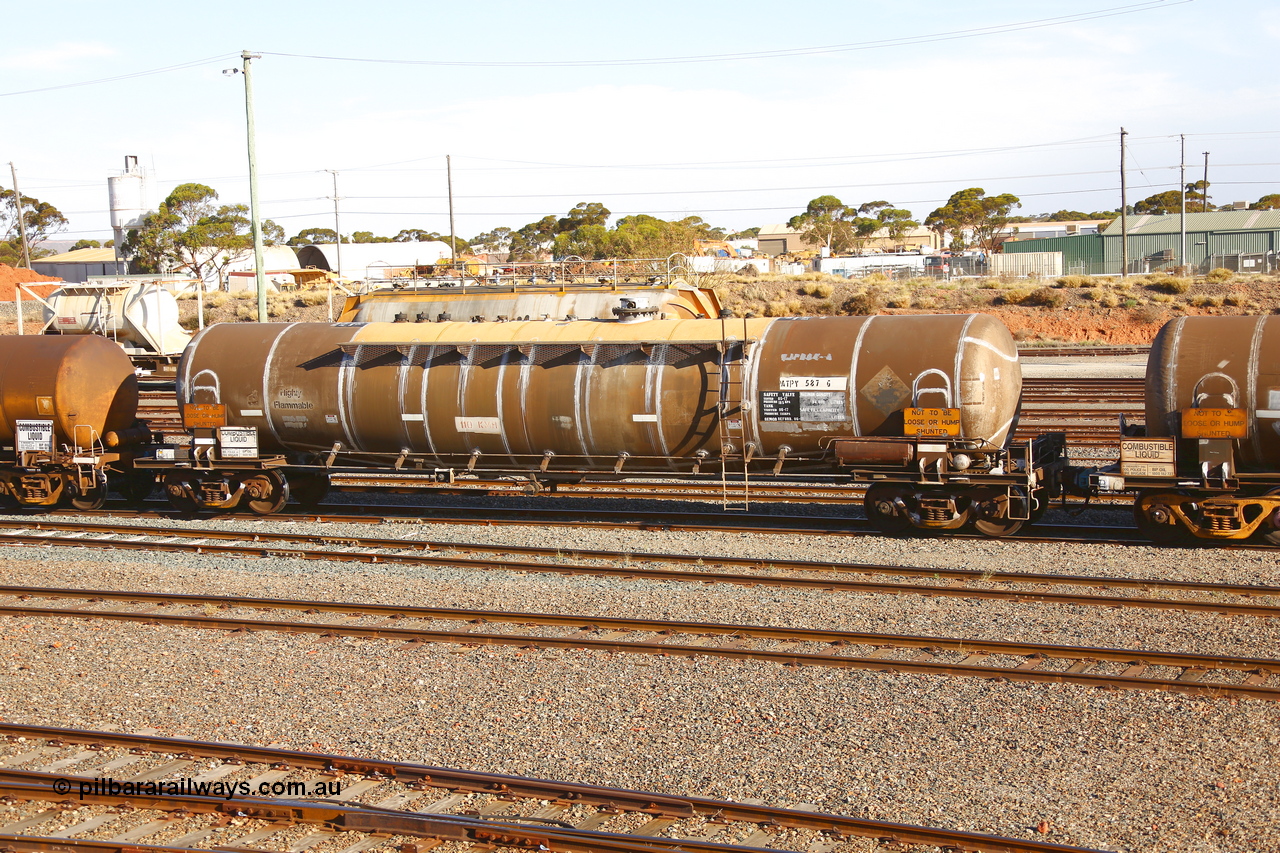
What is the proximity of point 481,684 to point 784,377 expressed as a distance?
24.5 ft

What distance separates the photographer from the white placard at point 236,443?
19.1 m

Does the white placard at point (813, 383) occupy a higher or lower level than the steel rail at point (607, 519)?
higher

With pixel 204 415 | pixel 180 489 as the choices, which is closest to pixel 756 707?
pixel 204 415

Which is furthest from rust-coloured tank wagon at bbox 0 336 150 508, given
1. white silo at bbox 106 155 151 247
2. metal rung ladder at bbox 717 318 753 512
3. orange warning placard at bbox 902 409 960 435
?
white silo at bbox 106 155 151 247

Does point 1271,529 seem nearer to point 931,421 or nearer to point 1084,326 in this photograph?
point 931,421

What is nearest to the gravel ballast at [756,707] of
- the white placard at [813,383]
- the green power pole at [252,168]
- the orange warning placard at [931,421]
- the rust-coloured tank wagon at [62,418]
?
the orange warning placard at [931,421]

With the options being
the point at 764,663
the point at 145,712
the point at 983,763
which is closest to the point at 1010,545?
the point at 764,663

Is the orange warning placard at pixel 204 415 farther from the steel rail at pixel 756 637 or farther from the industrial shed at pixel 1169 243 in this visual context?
the industrial shed at pixel 1169 243

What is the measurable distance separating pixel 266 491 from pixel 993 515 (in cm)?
1280

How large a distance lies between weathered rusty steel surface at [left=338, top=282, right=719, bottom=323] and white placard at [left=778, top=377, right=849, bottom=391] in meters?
3.82

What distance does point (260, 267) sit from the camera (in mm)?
31000

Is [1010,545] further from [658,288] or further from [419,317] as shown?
[419,317]

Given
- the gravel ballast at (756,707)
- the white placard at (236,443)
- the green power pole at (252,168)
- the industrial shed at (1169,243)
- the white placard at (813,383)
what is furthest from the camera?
the industrial shed at (1169,243)

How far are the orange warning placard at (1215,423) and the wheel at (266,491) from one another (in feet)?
49.7
